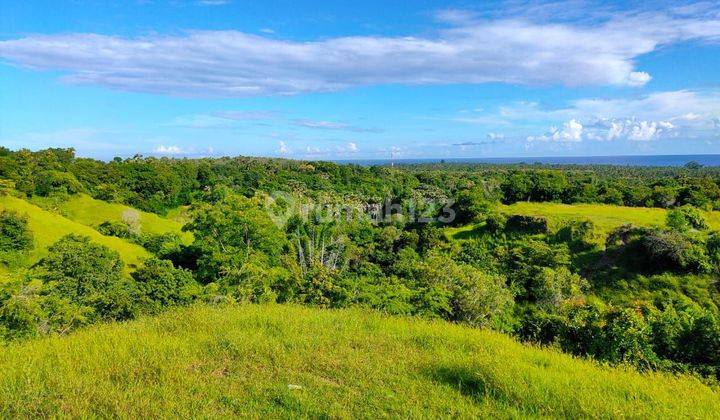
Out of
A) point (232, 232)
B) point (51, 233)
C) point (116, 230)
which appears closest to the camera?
point (232, 232)

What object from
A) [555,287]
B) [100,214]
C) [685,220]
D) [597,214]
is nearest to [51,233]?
[100,214]

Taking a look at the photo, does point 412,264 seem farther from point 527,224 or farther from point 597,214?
point 597,214

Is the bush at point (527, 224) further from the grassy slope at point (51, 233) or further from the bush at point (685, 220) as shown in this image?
the grassy slope at point (51, 233)

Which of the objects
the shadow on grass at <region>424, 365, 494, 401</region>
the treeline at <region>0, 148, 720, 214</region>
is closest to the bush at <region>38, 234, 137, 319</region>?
the shadow on grass at <region>424, 365, 494, 401</region>

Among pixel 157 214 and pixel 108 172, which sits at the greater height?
pixel 108 172

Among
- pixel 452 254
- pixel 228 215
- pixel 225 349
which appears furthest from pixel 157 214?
pixel 225 349

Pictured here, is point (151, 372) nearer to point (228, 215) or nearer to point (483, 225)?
point (228, 215)
